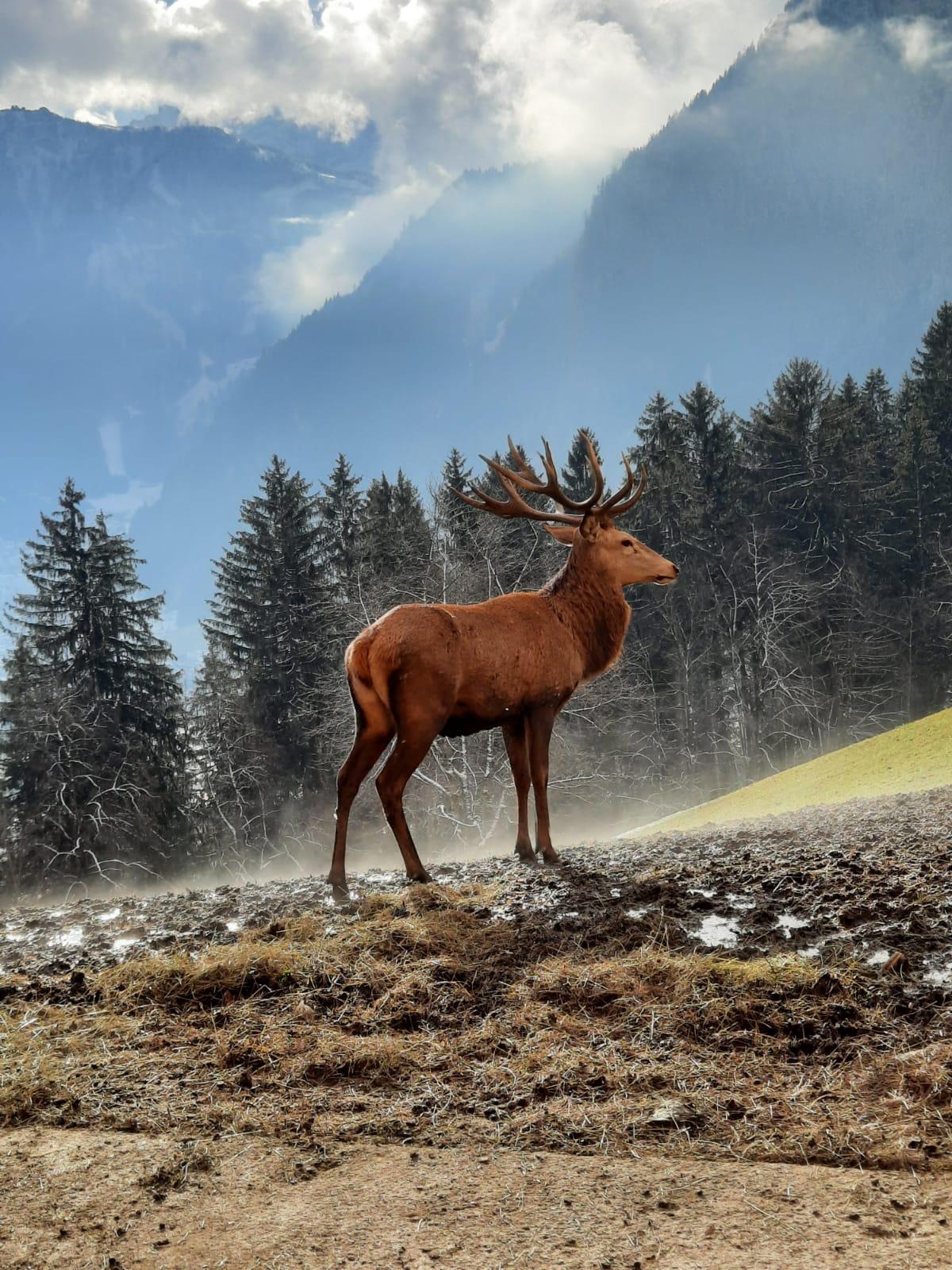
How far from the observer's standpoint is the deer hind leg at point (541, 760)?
765cm

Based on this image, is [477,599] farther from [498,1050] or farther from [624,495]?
[498,1050]

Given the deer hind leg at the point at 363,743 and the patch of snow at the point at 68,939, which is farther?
the deer hind leg at the point at 363,743

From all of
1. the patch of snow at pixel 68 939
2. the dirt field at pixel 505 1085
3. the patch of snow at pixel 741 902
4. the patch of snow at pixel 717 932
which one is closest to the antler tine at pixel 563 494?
the dirt field at pixel 505 1085

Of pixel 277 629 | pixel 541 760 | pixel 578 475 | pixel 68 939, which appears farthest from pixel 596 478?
pixel 578 475

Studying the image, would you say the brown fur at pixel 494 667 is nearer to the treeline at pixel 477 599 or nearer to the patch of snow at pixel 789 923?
the patch of snow at pixel 789 923

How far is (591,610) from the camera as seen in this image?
27.2 ft

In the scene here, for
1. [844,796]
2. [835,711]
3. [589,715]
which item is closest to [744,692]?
[835,711]

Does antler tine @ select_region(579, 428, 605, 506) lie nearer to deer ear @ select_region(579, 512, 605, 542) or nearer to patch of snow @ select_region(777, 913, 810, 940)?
deer ear @ select_region(579, 512, 605, 542)

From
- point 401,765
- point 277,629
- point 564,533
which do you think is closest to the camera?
point 401,765

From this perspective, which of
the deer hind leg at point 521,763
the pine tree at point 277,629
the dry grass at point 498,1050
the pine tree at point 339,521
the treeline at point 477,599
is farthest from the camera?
the pine tree at point 339,521

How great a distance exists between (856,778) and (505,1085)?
34.7 ft

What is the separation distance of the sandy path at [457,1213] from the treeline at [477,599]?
15401mm

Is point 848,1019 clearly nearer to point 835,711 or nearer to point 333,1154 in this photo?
point 333,1154

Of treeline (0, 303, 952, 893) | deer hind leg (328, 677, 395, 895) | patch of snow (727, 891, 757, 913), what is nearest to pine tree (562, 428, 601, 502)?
treeline (0, 303, 952, 893)
